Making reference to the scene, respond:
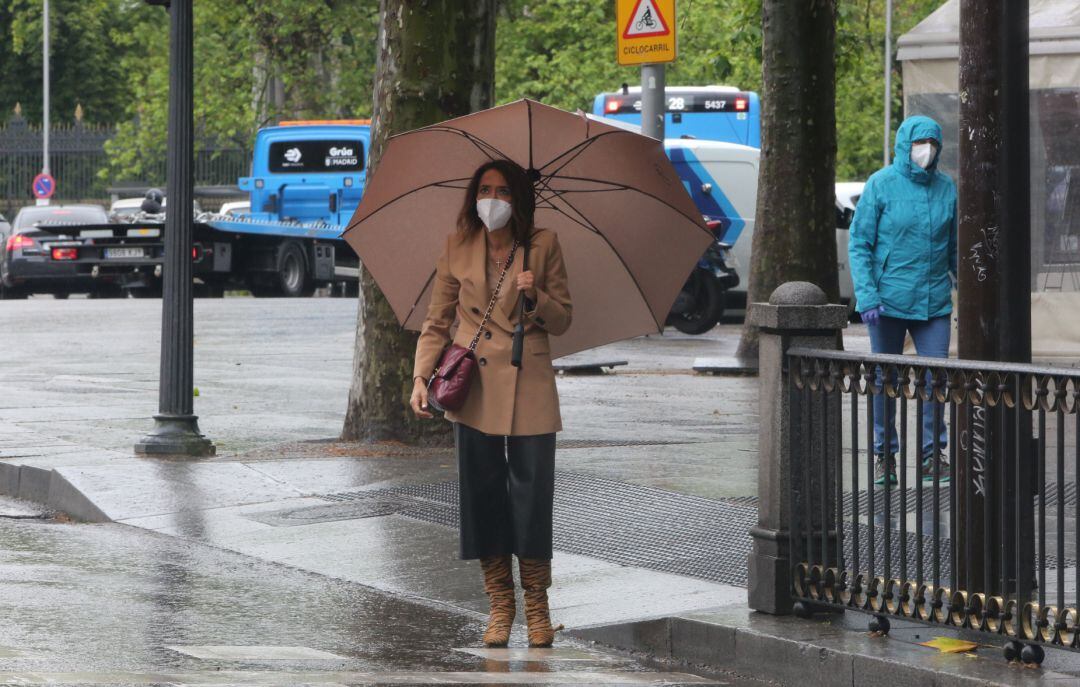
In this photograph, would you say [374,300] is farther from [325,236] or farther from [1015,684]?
[325,236]

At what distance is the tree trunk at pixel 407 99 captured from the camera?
1141 cm

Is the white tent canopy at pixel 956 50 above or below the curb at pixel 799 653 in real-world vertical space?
above

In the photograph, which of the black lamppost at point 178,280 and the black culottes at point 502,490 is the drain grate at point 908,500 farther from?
the black lamppost at point 178,280

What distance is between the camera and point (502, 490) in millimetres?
6660

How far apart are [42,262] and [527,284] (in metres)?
24.5

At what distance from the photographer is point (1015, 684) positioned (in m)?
5.37

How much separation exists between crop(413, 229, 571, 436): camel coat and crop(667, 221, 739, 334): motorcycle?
15.1 meters

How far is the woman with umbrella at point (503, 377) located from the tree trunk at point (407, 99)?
482cm

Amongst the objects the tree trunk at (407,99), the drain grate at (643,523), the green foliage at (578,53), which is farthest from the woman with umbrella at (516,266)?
the green foliage at (578,53)

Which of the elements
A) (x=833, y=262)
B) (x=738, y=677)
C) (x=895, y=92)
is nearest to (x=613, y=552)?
(x=738, y=677)

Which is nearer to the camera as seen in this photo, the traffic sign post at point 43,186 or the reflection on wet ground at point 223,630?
the reflection on wet ground at point 223,630

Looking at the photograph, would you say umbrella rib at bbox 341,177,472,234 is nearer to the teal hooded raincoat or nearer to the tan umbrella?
the tan umbrella

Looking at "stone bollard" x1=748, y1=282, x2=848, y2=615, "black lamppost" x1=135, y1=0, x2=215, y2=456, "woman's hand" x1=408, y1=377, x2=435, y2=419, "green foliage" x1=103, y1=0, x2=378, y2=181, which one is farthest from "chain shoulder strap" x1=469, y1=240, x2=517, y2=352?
"green foliage" x1=103, y1=0, x2=378, y2=181

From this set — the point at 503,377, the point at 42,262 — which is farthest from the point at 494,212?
the point at 42,262
